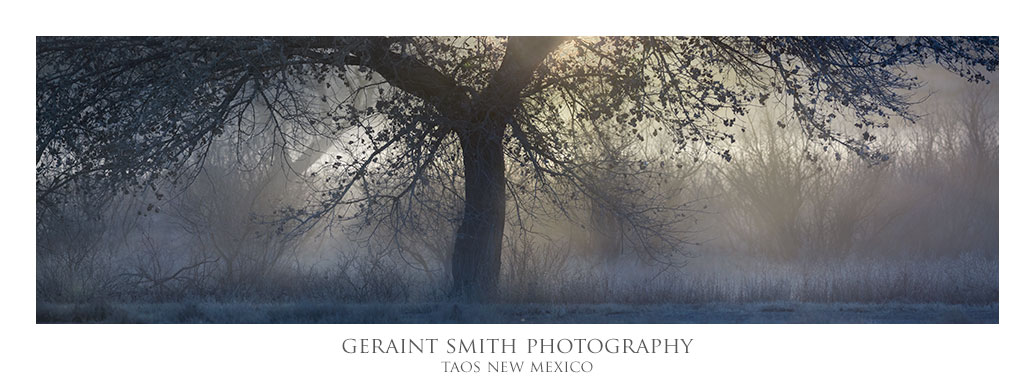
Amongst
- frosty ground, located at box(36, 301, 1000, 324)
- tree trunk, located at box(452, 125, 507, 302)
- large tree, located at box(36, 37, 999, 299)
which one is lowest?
frosty ground, located at box(36, 301, 1000, 324)

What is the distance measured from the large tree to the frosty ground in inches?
34.8

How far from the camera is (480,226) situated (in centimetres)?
815

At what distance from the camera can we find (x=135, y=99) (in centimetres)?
717

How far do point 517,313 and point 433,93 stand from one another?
214 cm

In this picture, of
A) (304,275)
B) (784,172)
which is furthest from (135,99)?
(784,172)

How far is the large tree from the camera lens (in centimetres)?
668

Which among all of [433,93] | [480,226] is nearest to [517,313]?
[480,226]

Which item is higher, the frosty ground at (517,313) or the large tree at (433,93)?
the large tree at (433,93)

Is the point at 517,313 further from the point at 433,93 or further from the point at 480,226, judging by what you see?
the point at 433,93

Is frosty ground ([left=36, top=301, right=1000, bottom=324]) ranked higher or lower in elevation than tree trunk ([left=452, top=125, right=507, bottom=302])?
lower

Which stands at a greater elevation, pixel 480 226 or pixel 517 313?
pixel 480 226

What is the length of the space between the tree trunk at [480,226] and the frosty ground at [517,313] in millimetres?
491

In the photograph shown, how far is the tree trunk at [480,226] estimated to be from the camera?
771cm
